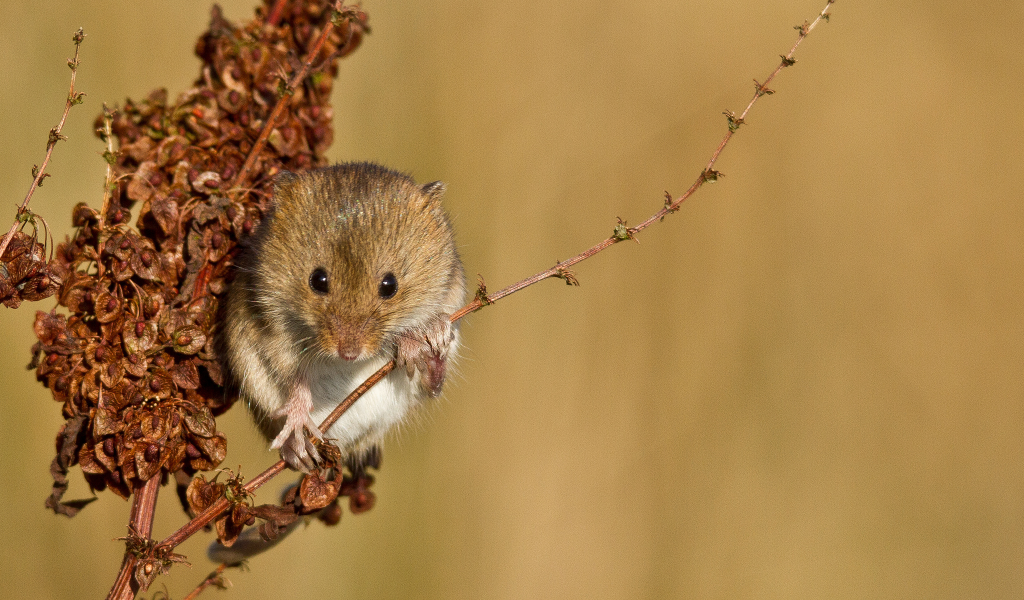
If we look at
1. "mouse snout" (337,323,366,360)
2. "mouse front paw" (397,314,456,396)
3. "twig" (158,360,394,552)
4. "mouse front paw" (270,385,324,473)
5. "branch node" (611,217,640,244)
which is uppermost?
"mouse front paw" (397,314,456,396)

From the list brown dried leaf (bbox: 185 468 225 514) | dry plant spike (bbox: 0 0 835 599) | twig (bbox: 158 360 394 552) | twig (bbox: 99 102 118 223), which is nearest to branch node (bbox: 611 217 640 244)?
dry plant spike (bbox: 0 0 835 599)

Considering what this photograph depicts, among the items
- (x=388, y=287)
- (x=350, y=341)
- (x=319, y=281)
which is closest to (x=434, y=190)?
(x=388, y=287)

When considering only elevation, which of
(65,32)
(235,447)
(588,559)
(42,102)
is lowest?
(588,559)

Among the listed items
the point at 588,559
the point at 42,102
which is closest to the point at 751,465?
the point at 588,559

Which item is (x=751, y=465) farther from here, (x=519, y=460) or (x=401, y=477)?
(x=401, y=477)

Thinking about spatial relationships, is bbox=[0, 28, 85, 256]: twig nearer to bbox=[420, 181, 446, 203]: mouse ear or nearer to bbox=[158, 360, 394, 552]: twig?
bbox=[158, 360, 394, 552]: twig

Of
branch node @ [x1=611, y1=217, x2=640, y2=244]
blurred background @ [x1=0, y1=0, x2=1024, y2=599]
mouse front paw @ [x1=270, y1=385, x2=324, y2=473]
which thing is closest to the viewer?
branch node @ [x1=611, y1=217, x2=640, y2=244]
